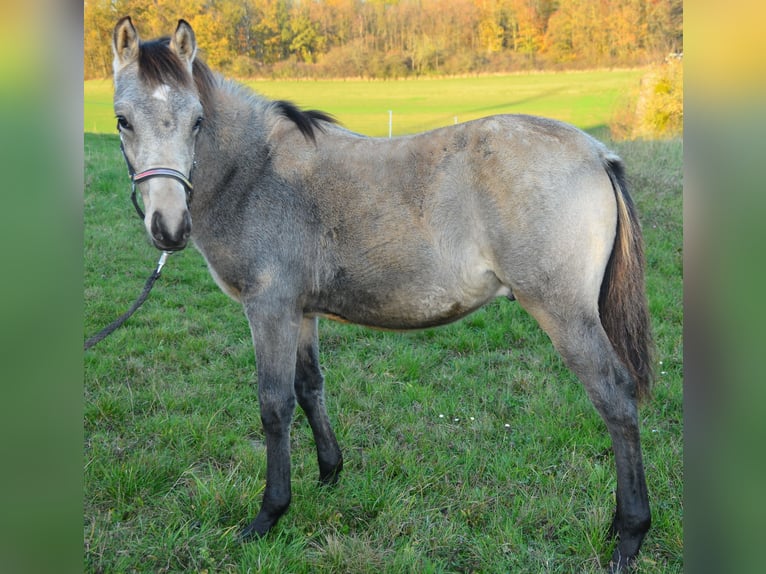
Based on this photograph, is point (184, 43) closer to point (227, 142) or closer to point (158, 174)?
point (227, 142)

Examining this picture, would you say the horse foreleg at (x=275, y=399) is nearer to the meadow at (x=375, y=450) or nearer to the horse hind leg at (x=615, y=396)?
the meadow at (x=375, y=450)

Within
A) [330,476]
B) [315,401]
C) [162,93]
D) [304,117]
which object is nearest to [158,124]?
[162,93]

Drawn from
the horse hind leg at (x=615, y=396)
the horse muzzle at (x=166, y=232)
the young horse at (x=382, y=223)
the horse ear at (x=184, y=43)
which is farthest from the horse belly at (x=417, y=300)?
the horse ear at (x=184, y=43)

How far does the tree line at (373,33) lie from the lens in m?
9.08

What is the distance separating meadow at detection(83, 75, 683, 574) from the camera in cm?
282

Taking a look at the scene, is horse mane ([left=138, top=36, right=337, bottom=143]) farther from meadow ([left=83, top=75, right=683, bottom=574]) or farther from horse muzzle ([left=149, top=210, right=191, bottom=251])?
meadow ([left=83, top=75, right=683, bottom=574])

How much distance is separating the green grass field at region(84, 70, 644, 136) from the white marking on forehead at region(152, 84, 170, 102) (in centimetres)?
688

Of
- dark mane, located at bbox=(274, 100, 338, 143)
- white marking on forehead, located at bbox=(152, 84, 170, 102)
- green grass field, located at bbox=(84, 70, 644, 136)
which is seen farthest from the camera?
green grass field, located at bbox=(84, 70, 644, 136)

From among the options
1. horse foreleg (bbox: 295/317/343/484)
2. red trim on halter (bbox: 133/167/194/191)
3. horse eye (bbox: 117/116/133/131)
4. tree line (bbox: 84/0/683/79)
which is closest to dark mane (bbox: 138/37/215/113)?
horse eye (bbox: 117/116/133/131)

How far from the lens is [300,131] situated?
3260mm

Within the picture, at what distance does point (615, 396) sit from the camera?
2.73 metres

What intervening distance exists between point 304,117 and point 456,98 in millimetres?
7733

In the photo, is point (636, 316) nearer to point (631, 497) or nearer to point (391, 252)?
point (631, 497)
